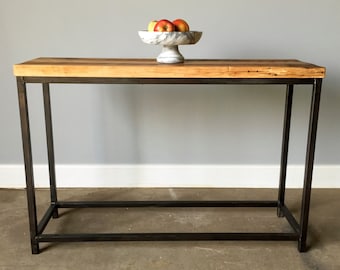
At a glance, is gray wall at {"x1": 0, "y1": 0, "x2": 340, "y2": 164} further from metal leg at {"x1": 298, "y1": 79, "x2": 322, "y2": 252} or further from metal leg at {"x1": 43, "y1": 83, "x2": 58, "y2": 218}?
metal leg at {"x1": 298, "y1": 79, "x2": 322, "y2": 252}

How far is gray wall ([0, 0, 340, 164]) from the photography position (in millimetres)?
1955

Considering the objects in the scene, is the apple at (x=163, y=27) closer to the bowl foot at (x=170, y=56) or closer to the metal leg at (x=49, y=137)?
the bowl foot at (x=170, y=56)

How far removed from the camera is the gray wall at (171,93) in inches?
77.0

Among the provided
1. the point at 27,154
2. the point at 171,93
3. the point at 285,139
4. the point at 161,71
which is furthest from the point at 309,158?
the point at 27,154

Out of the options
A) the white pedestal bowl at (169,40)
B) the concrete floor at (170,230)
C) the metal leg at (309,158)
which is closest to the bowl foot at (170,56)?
the white pedestal bowl at (169,40)

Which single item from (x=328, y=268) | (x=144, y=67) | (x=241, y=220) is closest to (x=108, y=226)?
(x=241, y=220)

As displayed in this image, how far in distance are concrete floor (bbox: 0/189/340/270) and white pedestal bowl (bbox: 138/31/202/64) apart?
2.45 ft

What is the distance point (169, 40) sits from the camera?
55.9 inches

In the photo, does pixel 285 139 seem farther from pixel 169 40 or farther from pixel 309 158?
pixel 169 40

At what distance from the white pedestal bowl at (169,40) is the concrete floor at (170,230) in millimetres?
748

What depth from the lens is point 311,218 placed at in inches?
74.1

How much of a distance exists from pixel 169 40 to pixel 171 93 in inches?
25.5

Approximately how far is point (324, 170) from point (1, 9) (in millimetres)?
1870

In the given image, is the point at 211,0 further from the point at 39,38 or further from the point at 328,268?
the point at 328,268
